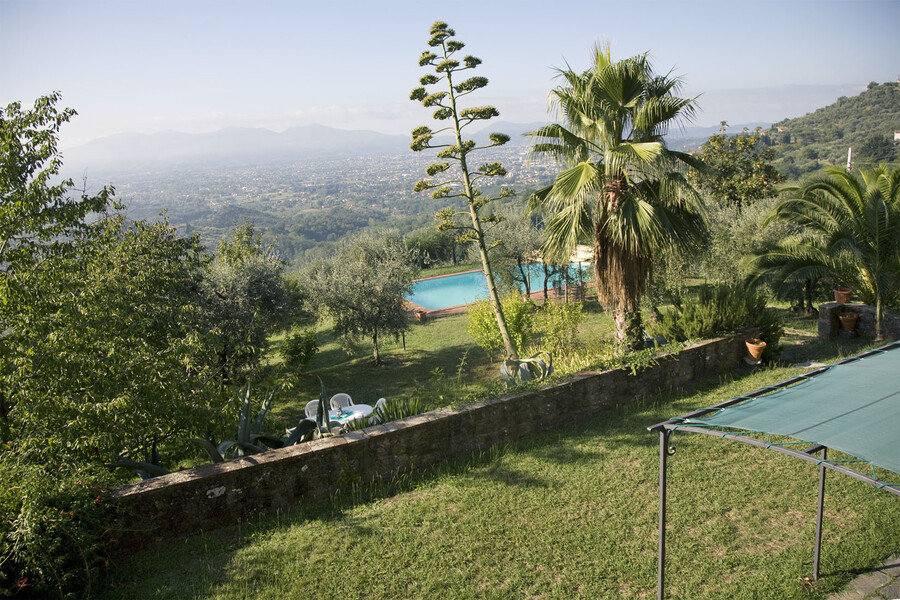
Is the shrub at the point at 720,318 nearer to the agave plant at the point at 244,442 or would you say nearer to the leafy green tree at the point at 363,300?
the agave plant at the point at 244,442

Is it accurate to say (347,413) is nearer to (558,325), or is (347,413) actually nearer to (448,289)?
(558,325)

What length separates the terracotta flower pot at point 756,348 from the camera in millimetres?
8695

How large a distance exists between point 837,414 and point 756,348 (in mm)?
5756

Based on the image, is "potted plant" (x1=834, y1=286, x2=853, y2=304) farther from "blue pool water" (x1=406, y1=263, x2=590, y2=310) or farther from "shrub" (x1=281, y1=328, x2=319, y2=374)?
"blue pool water" (x1=406, y1=263, x2=590, y2=310)

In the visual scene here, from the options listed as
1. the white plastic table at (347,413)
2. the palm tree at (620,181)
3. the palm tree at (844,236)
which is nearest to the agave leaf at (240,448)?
the white plastic table at (347,413)

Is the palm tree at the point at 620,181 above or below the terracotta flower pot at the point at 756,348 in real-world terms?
above

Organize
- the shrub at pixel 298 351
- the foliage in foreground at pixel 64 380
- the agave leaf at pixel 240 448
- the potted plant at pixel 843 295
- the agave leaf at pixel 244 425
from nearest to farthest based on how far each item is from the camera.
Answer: the foliage in foreground at pixel 64 380
the agave leaf at pixel 240 448
the agave leaf at pixel 244 425
the potted plant at pixel 843 295
the shrub at pixel 298 351

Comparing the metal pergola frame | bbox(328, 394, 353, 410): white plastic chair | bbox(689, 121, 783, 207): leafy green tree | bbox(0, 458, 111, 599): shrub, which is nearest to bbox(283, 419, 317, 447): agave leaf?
bbox(0, 458, 111, 599): shrub

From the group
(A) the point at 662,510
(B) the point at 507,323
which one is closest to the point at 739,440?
(A) the point at 662,510

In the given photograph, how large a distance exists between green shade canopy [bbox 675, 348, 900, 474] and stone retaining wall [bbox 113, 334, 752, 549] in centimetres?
297

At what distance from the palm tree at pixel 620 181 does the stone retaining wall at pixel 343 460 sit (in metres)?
2.12

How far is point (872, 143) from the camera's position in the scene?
140 feet

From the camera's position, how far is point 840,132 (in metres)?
61.0

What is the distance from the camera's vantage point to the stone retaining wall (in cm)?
467
